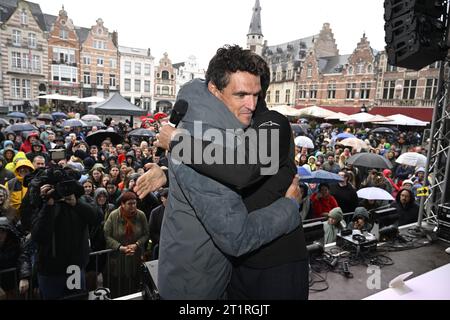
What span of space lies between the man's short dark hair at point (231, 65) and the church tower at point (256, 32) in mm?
63919

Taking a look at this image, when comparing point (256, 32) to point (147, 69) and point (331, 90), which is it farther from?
point (331, 90)

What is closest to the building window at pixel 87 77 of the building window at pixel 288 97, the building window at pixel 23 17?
the building window at pixel 23 17

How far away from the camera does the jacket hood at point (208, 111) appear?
1407 mm

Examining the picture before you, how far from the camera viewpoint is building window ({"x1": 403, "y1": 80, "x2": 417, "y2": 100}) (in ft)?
103

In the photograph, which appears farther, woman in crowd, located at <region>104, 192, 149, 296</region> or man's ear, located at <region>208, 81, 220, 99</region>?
woman in crowd, located at <region>104, 192, 149, 296</region>

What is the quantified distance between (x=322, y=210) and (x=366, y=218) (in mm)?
1281

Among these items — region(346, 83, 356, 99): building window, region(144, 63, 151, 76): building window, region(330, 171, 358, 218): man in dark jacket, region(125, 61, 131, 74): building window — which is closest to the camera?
region(330, 171, 358, 218): man in dark jacket

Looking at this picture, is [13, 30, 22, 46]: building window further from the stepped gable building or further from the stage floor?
the stage floor

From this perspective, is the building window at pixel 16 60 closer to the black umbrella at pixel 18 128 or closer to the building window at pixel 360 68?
the black umbrella at pixel 18 128

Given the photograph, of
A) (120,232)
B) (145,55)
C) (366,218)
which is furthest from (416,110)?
(145,55)

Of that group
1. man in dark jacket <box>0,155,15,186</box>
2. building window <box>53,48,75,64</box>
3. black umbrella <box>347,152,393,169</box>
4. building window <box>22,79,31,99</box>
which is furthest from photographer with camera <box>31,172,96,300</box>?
building window <box>53,48,75,64</box>

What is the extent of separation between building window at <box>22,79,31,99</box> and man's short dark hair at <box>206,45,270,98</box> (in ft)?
145
